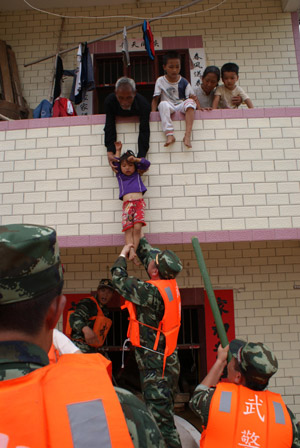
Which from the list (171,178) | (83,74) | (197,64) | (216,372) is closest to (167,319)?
(216,372)

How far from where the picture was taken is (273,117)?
5.56 meters

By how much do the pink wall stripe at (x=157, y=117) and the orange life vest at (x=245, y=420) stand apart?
391cm

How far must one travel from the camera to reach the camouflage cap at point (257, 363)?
251 cm

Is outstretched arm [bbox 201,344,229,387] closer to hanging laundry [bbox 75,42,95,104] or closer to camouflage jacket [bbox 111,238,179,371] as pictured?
camouflage jacket [bbox 111,238,179,371]

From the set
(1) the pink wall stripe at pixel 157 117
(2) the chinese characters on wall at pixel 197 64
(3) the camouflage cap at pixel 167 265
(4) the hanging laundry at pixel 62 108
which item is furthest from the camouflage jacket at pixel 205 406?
(2) the chinese characters on wall at pixel 197 64

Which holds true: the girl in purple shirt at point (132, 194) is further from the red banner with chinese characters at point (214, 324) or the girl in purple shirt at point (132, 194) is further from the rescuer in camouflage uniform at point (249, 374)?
the rescuer in camouflage uniform at point (249, 374)

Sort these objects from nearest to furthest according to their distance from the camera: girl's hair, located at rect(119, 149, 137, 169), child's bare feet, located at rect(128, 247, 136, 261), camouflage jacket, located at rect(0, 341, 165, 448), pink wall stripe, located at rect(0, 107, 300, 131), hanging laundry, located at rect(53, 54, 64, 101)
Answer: camouflage jacket, located at rect(0, 341, 165, 448), child's bare feet, located at rect(128, 247, 136, 261), girl's hair, located at rect(119, 149, 137, 169), pink wall stripe, located at rect(0, 107, 300, 131), hanging laundry, located at rect(53, 54, 64, 101)

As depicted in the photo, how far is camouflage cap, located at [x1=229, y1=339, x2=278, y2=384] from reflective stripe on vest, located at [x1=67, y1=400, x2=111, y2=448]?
1.76 m

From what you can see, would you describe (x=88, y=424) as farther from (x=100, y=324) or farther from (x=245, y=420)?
(x=100, y=324)

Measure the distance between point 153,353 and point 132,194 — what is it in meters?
1.98

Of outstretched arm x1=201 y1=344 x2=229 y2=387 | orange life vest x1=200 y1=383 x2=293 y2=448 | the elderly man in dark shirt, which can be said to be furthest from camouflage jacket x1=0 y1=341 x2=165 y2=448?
the elderly man in dark shirt

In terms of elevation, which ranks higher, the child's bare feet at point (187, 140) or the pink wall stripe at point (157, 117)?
the pink wall stripe at point (157, 117)

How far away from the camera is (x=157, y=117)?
5.52 m

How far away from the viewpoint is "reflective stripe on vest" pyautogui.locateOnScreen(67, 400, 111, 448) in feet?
3.16
